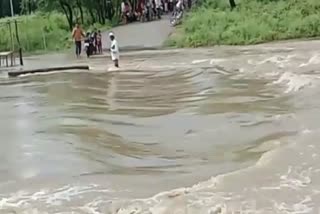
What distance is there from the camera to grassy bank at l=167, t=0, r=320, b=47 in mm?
28672

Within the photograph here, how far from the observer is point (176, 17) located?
34.5 m

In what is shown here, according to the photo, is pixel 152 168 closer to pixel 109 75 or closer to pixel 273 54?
pixel 109 75

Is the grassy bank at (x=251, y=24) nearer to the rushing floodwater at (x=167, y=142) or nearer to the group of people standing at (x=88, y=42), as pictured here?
the group of people standing at (x=88, y=42)

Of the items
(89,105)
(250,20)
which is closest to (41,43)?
(250,20)

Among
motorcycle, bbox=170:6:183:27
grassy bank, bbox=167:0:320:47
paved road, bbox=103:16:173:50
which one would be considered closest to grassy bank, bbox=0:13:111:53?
paved road, bbox=103:16:173:50

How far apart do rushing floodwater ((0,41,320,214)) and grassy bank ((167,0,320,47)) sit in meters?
7.41

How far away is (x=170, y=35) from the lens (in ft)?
101

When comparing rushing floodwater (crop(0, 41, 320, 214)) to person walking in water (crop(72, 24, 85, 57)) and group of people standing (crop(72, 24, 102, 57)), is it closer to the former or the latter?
group of people standing (crop(72, 24, 102, 57))

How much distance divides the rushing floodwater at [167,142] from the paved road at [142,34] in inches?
353

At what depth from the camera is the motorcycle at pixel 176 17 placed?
33700 millimetres

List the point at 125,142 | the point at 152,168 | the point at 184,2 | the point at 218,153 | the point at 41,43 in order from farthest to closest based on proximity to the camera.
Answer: the point at 184,2 → the point at 41,43 → the point at 125,142 → the point at 218,153 → the point at 152,168

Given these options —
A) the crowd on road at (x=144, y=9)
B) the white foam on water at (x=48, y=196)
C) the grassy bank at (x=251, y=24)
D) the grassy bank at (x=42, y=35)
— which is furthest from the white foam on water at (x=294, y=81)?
the crowd on road at (x=144, y=9)

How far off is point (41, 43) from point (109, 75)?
1326 cm

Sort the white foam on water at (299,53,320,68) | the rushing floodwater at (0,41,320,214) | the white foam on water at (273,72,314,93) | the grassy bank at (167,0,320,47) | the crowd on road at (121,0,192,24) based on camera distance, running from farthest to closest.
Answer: the crowd on road at (121,0,192,24)
the grassy bank at (167,0,320,47)
the white foam on water at (299,53,320,68)
the white foam on water at (273,72,314,93)
the rushing floodwater at (0,41,320,214)
